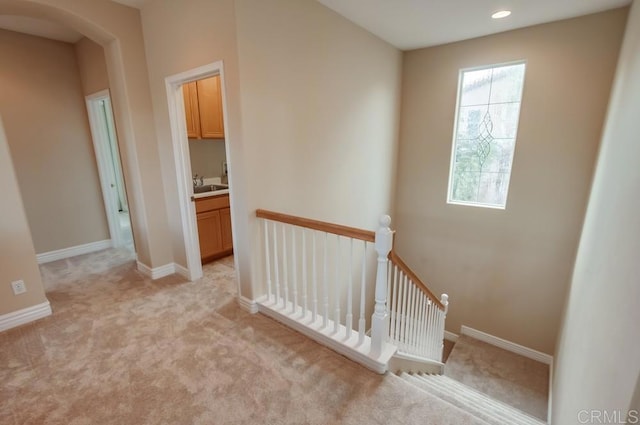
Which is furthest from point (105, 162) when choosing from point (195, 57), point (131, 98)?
point (195, 57)

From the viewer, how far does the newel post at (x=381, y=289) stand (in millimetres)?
1668

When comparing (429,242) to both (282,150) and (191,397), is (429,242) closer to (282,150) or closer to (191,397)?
(282,150)

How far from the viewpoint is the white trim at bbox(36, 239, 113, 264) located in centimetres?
364

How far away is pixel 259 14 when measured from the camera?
82.5 inches

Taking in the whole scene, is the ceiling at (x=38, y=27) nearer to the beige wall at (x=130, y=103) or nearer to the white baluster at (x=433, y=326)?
the beige wall at (x=130, y=103)

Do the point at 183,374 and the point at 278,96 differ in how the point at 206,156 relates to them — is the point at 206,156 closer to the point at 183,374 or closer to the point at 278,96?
the point at 278,96

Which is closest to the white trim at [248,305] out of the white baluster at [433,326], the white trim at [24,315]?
the white trim at [24,315]

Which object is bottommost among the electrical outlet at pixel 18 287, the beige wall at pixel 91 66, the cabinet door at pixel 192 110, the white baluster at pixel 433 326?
the white baluster at pixel 433 326

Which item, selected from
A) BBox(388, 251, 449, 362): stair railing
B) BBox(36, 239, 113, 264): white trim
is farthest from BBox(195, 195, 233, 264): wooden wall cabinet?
BBox(388, 251, 449, 362): stair railing

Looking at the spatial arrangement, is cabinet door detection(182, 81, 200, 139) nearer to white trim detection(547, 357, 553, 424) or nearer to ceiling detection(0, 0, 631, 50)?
ceiling detection(0, 0, 631, 50)

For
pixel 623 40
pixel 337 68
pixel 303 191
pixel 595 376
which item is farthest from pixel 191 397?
pixel 623 40

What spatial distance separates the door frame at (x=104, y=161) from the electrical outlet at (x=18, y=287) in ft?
6.14

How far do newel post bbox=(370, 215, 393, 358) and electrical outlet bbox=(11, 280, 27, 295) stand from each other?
2.84 m

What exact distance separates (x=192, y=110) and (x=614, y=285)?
408 centimetres
